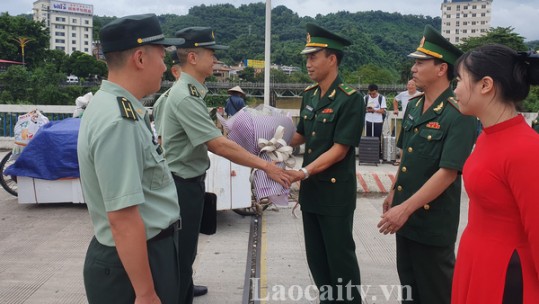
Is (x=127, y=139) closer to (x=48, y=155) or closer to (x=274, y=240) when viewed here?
(x=274, y=240)

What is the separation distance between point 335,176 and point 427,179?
23.5 inches

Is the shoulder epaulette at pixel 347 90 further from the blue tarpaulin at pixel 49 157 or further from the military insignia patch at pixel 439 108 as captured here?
the blue tarpaulin at pixel 49 157

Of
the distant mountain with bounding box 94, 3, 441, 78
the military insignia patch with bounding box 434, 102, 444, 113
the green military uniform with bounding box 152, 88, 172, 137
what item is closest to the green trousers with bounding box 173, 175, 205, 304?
the green military uniform with bounding box 152, 88, 172, 137

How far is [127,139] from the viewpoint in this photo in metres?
1.65

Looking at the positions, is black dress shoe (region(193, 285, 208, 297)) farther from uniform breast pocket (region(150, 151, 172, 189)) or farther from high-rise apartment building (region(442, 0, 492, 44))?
high-rise apartment building (region(442, 0, 492, 44))

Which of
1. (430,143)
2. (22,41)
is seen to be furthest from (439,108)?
(22,41)

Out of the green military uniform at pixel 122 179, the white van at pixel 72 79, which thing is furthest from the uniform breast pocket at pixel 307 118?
the white van at pixel 72 79

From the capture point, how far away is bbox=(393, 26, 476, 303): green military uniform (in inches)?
100

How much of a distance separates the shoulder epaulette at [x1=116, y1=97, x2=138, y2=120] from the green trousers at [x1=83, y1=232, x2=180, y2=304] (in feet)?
1.61

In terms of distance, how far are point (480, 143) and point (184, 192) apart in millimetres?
1766

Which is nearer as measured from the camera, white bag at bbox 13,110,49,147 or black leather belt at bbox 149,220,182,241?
black leather belt at bbox 149,220,182,241

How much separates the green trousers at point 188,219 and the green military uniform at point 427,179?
1.24m

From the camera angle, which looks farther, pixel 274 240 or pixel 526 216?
pixel 274 240

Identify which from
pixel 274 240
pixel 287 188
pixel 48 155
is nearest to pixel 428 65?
pixel 287 188
